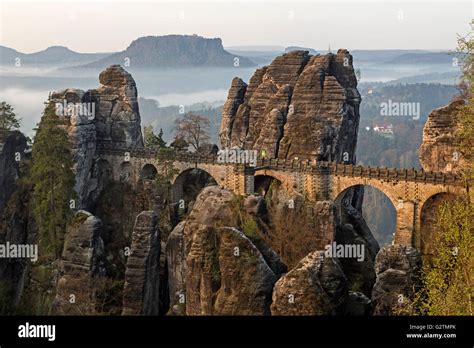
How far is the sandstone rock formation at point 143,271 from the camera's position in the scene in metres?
25.5

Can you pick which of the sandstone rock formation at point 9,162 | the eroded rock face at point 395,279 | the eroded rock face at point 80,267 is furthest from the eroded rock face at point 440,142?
the sandstone rock formation at point 9,162

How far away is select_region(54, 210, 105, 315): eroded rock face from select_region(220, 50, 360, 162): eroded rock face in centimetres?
1856

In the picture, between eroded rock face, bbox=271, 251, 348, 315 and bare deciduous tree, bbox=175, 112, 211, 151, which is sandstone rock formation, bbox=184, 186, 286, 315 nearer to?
eroded rock face, bbox=271, 251, 348, 315

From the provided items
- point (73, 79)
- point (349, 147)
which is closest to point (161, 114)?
point (73, 79)

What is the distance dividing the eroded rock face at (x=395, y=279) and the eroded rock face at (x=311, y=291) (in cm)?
212

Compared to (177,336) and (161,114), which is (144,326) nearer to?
(177,336)

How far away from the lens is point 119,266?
116 ft

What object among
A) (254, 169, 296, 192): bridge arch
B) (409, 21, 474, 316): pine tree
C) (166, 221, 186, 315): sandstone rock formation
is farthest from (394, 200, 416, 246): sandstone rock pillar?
(409, 21, 474, 316): pine tree

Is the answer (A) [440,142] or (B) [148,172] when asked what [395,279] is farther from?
(B) [148,172]

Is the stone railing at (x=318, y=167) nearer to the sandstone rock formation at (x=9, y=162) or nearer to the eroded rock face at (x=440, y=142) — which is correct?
the eroded rock face at (x=440, y=142)

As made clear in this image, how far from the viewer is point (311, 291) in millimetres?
13016

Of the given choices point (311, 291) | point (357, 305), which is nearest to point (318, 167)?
point (357, 305)

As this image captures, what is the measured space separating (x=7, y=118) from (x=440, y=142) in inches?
1053

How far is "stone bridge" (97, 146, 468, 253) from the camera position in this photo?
37.5 m
